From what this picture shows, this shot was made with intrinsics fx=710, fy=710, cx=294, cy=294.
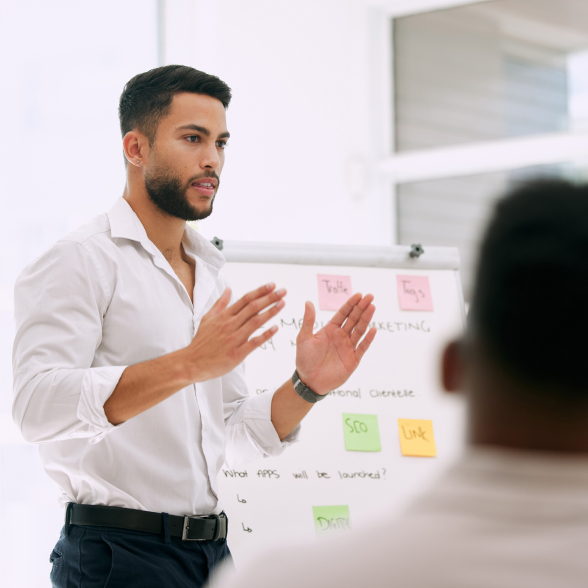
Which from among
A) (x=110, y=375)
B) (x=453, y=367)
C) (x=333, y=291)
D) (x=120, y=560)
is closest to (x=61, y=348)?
(x=110, y=375)

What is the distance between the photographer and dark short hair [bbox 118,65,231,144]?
5.24ft

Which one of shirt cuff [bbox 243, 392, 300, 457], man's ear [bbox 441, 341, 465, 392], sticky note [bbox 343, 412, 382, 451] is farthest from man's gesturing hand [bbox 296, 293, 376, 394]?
man's ear [bbox 441, 341, 465, 392]

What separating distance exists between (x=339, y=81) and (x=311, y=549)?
3024 mm

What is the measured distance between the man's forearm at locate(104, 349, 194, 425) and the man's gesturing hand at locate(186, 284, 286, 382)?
0.07ft

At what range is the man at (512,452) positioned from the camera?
42 centimetres

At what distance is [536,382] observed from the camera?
1.51 ft

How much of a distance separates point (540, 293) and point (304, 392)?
A: 110cm

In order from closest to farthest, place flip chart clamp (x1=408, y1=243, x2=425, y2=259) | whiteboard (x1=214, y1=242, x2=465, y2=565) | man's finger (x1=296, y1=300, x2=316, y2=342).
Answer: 1. man's finger (x1=296, y1=300, x2=316, y2=342)
2. whiteboard (x1=214, y1=242, x2=465, y2=565)
3. flip chart clamp (x1=408, y1=243, x2=425, y2=259)

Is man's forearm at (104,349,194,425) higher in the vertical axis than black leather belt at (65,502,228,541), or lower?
higher

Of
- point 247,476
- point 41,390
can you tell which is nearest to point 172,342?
point 41,390

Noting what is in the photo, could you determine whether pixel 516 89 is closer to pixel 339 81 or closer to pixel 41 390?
pixel 339 81

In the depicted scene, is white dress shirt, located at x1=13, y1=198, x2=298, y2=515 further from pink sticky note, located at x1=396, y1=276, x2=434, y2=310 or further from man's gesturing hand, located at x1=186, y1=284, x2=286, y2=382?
pink sticky note, located at x1=396, y1=276, x2=434, y2=310

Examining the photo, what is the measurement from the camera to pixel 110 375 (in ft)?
4.09

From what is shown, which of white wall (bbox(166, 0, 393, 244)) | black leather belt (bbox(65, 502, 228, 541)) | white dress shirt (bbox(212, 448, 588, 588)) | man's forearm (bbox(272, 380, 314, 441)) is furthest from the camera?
white wall (bbox(166, 0, 393, 244))
